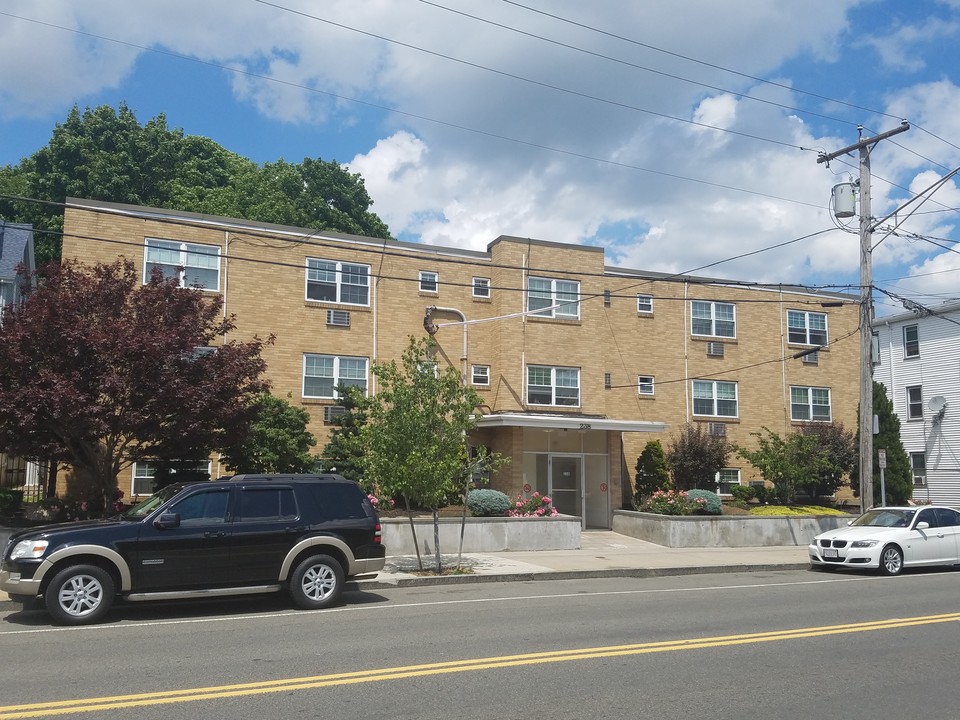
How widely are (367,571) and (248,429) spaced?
6.47 m

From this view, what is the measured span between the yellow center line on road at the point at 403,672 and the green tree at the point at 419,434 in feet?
22.9

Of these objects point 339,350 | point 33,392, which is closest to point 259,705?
point 33,392

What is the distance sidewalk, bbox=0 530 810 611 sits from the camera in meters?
15.7

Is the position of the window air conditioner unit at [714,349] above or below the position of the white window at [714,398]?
above

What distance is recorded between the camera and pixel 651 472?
87.5 ft

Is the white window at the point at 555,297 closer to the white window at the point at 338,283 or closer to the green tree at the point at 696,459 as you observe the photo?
the white window at the point at 338,283

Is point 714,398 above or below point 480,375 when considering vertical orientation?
below

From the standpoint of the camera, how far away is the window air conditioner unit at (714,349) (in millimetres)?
29219

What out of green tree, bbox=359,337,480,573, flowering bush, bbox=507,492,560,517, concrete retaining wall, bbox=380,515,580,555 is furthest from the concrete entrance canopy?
green tree, bbox=359,337,480,573

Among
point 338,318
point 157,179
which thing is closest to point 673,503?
point 338,318

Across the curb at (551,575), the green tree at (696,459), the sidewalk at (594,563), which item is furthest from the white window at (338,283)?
the curb at (551,575)

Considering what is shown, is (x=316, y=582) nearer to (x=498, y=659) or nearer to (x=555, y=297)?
(x=498, y=659)

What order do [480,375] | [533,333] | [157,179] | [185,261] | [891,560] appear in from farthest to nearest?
[157,179], [480,375], [533,333], [185,261], [891,560]

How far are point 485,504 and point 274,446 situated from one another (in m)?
5.17
